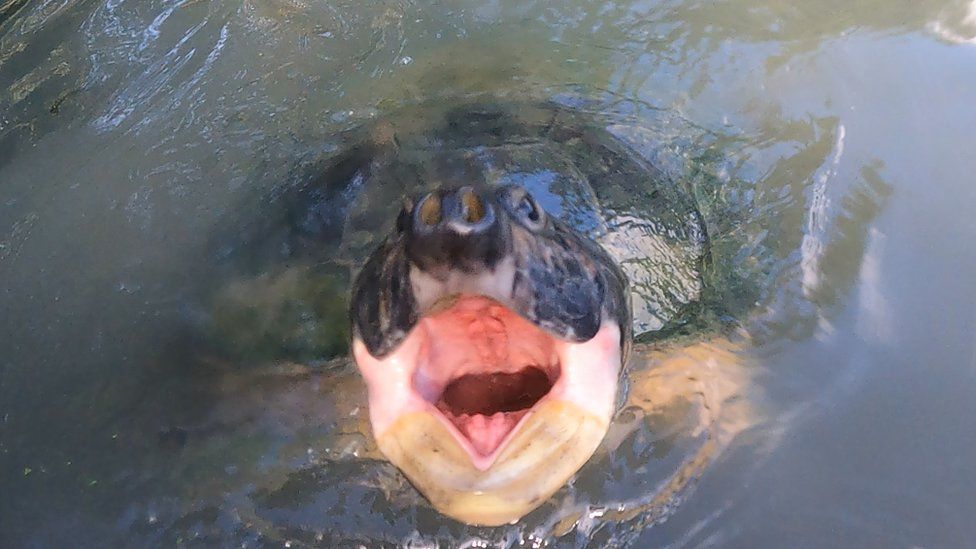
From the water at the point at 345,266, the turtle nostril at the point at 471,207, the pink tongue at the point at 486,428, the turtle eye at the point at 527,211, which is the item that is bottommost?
the water at the point at 345,266

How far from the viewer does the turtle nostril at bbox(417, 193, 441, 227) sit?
1.42 meters

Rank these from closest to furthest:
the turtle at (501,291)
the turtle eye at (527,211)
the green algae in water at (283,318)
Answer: the turtle at (501,291)
the turtle eye at (527,211)
the green algae in water at (283,318)

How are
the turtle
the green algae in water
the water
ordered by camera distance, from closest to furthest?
the turtle → the water → the green algae in water

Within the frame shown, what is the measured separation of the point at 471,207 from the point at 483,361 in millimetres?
512

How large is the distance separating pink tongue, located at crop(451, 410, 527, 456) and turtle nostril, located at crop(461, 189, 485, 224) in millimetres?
431

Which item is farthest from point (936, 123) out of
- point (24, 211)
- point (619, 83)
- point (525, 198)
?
point (24, 211)

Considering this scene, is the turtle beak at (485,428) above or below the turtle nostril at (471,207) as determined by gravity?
below

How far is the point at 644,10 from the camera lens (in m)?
3.84

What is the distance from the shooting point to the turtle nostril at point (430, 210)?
1.42 m

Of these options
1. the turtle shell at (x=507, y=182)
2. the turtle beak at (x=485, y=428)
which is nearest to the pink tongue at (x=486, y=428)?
the turtle beak at (x=485, y=428)

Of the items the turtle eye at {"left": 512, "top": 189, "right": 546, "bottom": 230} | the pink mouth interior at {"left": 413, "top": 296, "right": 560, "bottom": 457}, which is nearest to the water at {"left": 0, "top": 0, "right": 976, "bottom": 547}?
the pink mouth interior at {"left": 413, "top": 296, "right": 560, "bottom": 457}

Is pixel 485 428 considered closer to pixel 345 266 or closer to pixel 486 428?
pixel 486 428

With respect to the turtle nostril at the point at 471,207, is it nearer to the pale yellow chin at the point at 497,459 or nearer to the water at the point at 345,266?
the pale yellow chin at the point at 497,459

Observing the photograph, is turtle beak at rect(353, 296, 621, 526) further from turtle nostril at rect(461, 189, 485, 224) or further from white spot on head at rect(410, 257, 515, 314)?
turtle nostril at rect(461, 189, 485, 224)
